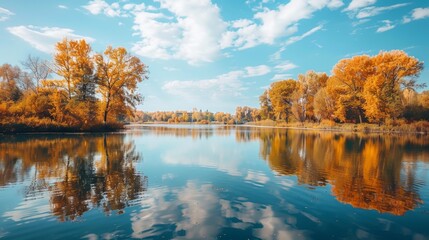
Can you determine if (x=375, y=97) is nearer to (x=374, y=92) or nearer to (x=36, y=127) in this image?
(x=374, y=92)

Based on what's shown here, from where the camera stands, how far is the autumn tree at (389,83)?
54656 mm

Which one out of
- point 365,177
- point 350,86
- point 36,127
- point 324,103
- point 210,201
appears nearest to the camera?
point 210,201

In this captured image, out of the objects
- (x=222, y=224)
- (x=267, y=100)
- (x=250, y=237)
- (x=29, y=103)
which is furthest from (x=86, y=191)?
(x=267, y=100)

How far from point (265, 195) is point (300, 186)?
7.42ft

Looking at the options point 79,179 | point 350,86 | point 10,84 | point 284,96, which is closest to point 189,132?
point 10,84

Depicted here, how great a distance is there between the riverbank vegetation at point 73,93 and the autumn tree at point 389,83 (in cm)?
5150

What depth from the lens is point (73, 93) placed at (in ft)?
143

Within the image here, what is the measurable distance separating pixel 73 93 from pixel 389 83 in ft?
220

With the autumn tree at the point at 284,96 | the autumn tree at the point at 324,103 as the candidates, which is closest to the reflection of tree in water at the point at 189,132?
the autumn tree at the point at 324,103

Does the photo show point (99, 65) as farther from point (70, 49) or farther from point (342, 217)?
point (342, 217)

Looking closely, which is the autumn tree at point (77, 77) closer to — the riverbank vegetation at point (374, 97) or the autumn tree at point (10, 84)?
the autumn tree at point (10, 84)

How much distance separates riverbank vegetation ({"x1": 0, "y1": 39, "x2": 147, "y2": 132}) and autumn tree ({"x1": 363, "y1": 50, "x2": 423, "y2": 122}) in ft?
169

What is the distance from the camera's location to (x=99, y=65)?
152ft

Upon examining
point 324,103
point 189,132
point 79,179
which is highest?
point 324,103
